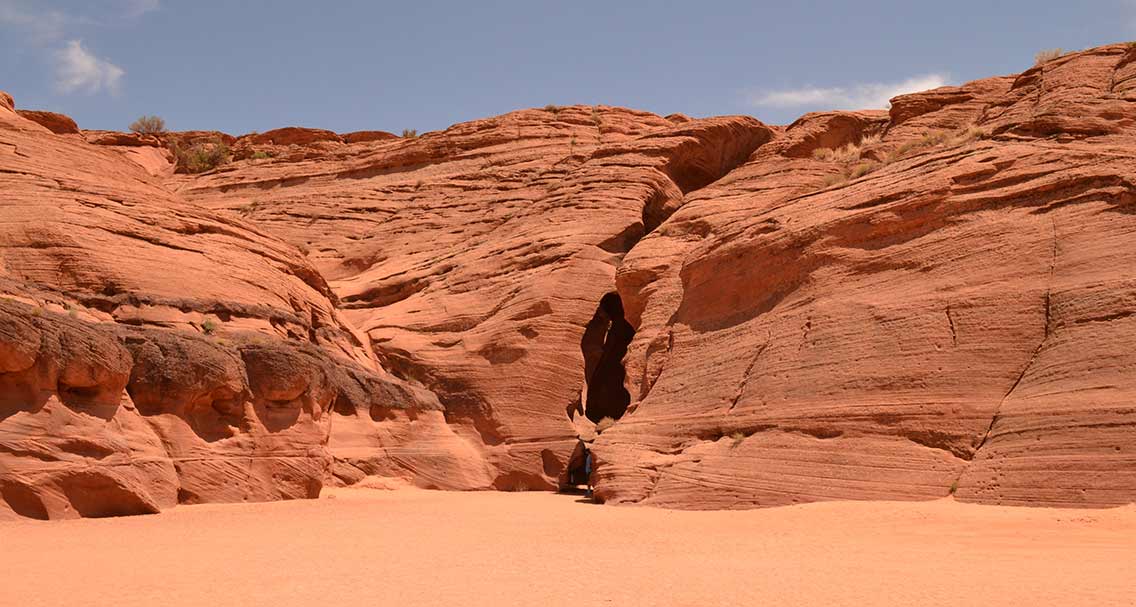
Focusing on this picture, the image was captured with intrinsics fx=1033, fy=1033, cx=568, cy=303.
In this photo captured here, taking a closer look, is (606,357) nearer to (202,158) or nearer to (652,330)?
(652,330)

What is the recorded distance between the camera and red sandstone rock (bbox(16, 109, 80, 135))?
35.7 meters

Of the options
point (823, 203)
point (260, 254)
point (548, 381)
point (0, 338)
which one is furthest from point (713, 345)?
point (0, 338)

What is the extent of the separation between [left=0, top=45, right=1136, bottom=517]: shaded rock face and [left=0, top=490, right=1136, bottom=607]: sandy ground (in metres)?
1.30

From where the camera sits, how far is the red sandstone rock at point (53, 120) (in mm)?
35688

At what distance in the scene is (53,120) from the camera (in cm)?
3631

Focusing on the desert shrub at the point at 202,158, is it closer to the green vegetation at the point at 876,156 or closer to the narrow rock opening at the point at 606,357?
the narrow rock opening at the point at 606,357

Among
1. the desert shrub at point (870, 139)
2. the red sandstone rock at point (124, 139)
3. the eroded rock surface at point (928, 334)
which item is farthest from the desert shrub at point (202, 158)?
the eroded rock surface at point (928, 334)

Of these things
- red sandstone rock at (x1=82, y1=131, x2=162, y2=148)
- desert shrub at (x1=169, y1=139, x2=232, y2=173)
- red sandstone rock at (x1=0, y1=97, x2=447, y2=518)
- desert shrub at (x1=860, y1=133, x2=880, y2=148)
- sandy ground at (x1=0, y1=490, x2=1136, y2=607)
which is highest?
red sandstone rock at (x1=82, y1=131, x2=162, y2=148)

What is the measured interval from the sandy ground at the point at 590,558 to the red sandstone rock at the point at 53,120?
25.6m

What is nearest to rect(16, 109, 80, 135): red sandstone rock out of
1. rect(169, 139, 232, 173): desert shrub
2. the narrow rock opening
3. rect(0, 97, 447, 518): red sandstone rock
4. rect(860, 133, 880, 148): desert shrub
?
rect(169, 139, 232, 173): desert shrub

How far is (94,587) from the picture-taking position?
347 inches

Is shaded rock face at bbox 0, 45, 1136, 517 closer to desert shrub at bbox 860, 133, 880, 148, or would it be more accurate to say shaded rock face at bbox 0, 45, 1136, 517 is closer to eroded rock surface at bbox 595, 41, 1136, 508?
eroded rock surface at bbox 595, 41, 1136, 508

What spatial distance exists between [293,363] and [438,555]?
8243 mm

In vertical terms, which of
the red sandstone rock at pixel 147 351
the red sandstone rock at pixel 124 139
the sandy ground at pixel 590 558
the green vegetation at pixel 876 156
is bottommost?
the sandy ground at pixel 590 558
